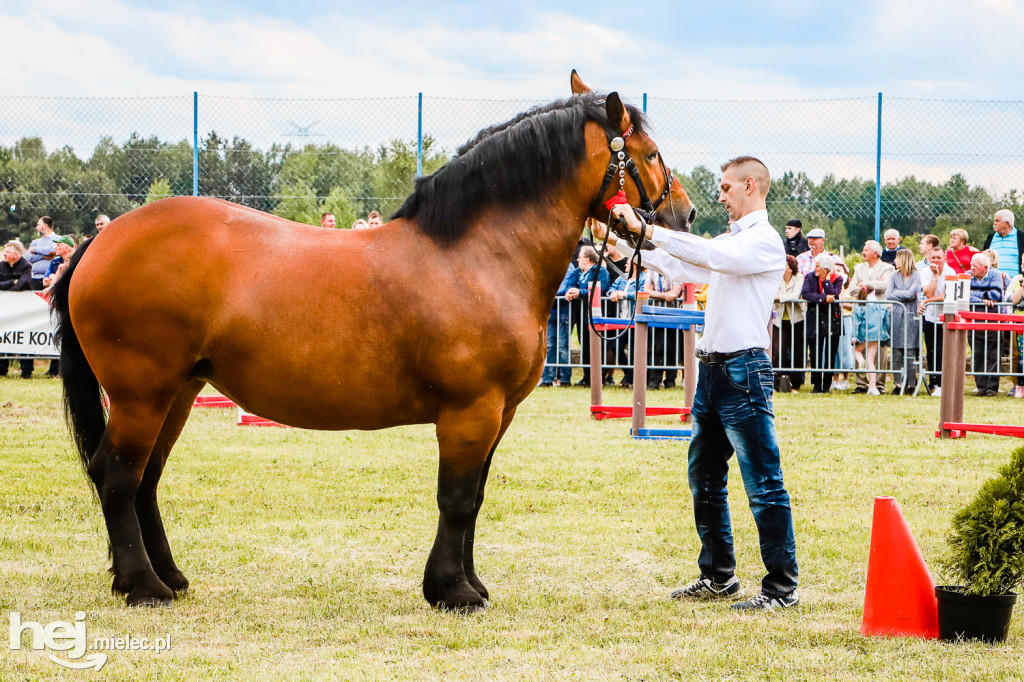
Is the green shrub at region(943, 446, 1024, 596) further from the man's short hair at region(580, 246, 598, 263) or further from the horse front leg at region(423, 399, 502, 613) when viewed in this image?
the man's short hair at region(580, 246, 598, 263)

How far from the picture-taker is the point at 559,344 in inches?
615

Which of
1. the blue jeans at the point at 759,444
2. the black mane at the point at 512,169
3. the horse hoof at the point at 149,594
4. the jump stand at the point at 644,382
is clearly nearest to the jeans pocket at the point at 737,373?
the blue jeans at the point at 759,444

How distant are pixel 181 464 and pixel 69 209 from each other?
1030cm

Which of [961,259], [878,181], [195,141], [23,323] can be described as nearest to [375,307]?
[23,323]

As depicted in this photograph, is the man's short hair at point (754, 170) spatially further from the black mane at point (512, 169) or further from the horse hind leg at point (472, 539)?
the horse hind leg at point (472, 539)

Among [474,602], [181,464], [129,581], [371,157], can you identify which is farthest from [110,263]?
[371,157]

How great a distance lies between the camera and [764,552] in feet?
16.6

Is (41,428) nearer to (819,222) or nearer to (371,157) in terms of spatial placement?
(371,157)

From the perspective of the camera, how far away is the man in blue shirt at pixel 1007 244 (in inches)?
608

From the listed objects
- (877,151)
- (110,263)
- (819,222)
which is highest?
(877,151)

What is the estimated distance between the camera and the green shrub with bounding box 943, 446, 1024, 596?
4270 mm

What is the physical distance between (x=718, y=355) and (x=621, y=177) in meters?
0.99

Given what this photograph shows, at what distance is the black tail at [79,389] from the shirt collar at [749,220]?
3.27 metres

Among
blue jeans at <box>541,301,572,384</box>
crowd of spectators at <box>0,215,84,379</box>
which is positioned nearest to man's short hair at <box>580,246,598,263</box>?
blue jeans at <box>541,301,572,384</box>
